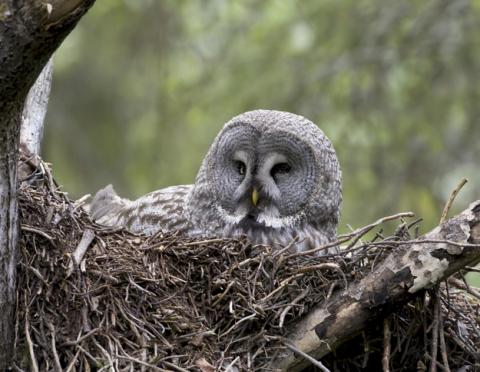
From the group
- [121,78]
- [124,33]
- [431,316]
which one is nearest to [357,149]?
[124,33]

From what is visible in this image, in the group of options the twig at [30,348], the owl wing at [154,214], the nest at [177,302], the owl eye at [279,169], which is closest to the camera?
the twig at [30,348]

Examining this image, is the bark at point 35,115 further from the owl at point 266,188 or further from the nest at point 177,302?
the owl at point 266,188

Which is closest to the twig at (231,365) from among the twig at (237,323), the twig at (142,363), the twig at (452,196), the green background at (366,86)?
the twig at (237,323)

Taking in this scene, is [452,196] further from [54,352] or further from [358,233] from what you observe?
[54,352]

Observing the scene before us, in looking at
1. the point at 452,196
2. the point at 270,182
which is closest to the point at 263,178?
the point at 270,182

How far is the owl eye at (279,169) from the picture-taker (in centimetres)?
555

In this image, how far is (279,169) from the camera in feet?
18.3

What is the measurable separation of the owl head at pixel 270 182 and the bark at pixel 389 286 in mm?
1270

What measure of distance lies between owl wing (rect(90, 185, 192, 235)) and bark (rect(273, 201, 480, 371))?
1563mm

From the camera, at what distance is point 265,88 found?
30.0 feet

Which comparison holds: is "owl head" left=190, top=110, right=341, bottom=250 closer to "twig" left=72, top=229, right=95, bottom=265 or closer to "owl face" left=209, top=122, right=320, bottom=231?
"owl face" left=209, top=122, right=320, bottom=231

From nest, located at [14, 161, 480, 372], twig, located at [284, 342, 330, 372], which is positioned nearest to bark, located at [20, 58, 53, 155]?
nest, located at [14, 161, 480, 372]

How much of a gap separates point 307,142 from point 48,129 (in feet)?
23.3

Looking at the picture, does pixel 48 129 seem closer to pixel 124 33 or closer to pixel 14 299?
pixel 124 33
